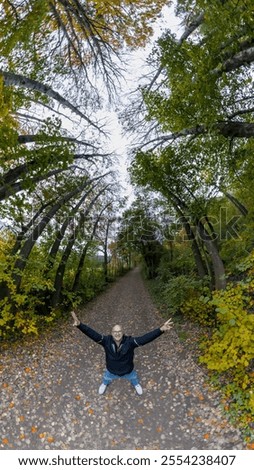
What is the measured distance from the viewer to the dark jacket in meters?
4.77

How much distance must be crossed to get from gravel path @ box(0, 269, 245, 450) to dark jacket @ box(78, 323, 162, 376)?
2.76ft

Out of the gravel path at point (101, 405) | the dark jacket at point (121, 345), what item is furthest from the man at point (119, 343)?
the gravel path at point (101, 405)

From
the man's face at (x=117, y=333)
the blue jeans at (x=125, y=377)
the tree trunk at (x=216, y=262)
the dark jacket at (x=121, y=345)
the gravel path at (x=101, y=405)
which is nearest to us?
the gravel path at (x=101, y=405)

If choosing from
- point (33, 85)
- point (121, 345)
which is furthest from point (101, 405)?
point (33, 85)

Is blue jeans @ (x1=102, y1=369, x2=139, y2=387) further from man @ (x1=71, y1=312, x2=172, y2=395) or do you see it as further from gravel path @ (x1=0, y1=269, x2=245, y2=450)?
gravel path @ (x1=0, y1=269, x2=245, y2=450)

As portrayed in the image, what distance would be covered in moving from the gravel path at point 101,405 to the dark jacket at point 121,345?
84 cm

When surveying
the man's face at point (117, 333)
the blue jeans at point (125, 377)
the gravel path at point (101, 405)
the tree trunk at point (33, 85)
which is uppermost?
the tree trunk at point (33, 85)

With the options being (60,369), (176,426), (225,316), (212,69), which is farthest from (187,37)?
(60,369)

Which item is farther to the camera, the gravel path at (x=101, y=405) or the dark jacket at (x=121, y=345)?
the dark jacket at (x=121, y=345)

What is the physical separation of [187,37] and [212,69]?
6.17ft

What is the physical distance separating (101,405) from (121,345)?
4.45ft

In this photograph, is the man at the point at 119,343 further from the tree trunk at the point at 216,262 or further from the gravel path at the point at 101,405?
the tree trunk at the point at 216,262

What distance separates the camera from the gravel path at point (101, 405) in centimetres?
411

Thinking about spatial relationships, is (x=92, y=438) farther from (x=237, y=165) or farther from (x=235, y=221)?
(x=235, y=221)
